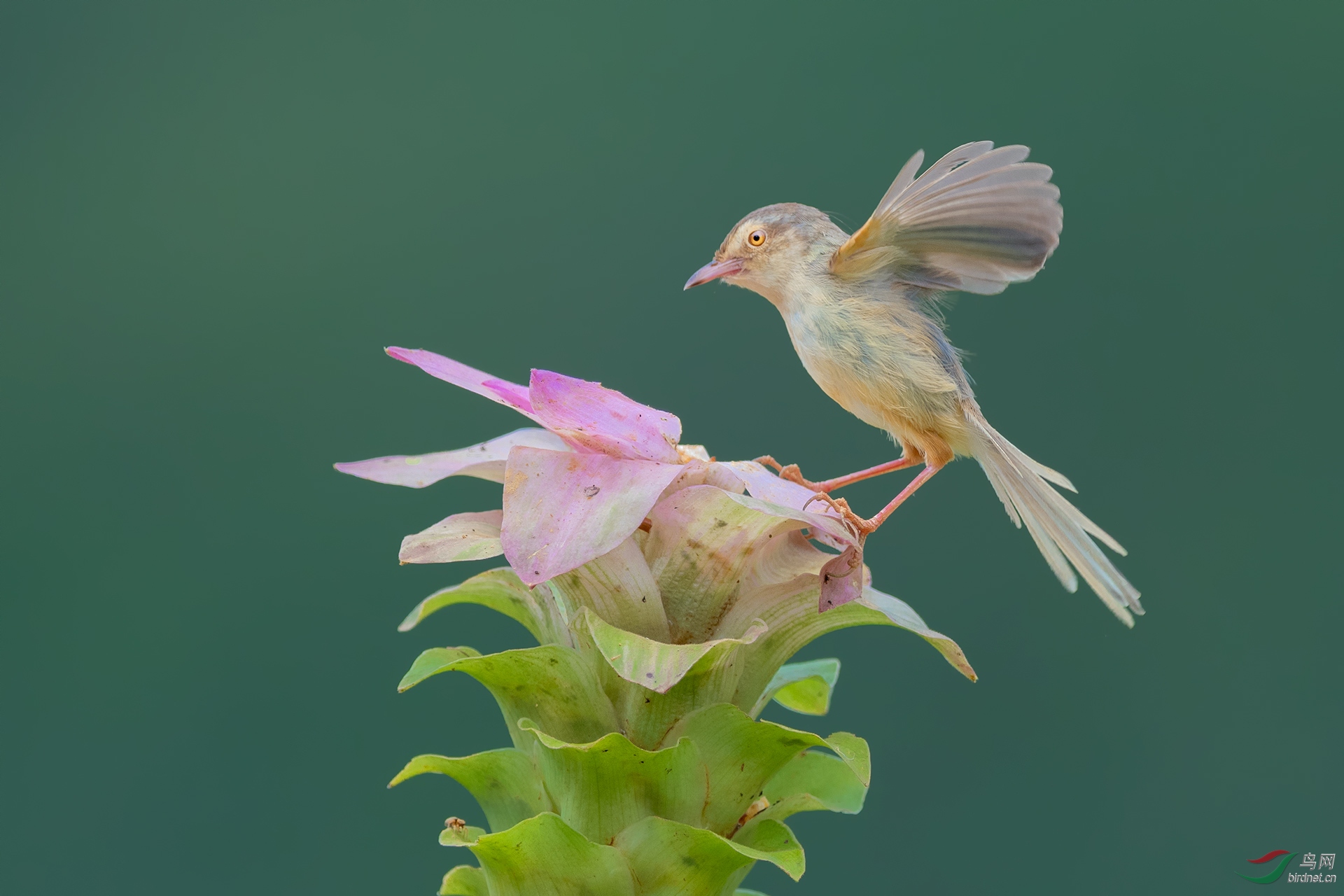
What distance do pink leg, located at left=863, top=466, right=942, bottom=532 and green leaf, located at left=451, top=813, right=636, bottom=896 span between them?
0.45 meters

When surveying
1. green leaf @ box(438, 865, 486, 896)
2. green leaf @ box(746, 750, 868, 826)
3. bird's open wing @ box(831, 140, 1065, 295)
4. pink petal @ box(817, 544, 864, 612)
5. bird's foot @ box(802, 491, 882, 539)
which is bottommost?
green leaf @ box(438, 865, 486, 896)

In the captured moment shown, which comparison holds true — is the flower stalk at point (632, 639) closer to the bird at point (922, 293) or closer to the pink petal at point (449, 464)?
the pink petal at point (449, 464)

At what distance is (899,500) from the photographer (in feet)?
4.37

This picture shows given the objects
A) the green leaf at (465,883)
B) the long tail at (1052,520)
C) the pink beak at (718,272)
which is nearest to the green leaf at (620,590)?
the green leaf at (465,883)

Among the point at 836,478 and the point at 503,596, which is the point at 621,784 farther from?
the point at 836,478

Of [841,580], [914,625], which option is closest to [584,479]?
[841,580]

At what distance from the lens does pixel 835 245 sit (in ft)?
4.96

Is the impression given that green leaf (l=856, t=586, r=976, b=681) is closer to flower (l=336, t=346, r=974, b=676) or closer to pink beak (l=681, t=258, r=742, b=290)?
flower (l=336, t=346, r=974, b=676)

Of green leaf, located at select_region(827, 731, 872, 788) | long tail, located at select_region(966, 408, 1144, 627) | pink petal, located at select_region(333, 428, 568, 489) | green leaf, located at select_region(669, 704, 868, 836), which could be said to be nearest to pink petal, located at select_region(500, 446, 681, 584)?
pink petal, located at select_region(333, 428, 568, 489)

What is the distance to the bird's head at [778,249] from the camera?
151 cm

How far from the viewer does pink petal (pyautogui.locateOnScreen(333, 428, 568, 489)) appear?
1037mm

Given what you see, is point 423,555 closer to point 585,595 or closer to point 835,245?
point 585,595

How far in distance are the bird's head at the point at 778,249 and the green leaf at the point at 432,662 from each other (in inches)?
26.8

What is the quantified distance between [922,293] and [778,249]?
0.21 m
